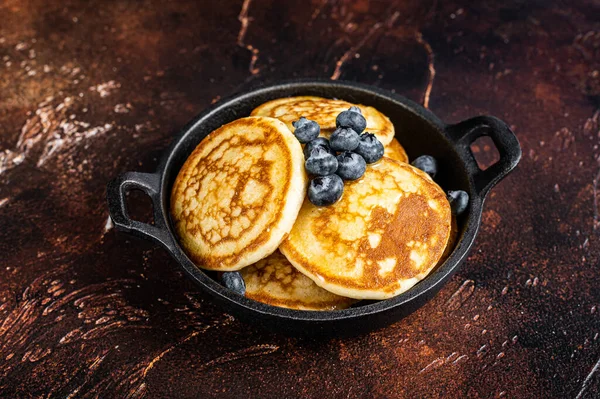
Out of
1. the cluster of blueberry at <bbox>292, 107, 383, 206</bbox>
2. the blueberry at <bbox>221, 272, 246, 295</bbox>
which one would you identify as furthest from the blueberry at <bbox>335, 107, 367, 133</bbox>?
the blueberry at <bbox>221, 272, 246, 295</bbox>

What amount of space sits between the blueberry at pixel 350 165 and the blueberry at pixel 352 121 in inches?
3.1

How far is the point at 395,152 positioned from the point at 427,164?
0.32 feet

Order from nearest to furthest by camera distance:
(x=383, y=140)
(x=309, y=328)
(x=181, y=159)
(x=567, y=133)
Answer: (x=309, y=328) → (x=383, y=140) → (x=181, y=159) → (x=567, y=133)

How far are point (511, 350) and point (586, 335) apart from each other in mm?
221

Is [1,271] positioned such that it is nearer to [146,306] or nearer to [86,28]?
[146,306]

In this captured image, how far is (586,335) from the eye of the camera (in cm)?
166

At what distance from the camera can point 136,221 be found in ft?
4.84

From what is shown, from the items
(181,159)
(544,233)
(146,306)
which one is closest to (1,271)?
(146,306)

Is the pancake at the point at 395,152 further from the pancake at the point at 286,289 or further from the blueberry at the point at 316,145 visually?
the pancake at the point at 286,289

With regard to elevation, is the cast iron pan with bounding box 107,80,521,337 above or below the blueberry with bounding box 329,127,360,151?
below

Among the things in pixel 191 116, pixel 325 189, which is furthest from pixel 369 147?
pixel 191 116

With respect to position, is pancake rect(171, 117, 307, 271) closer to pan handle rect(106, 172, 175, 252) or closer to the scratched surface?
pan handle rect(106, 172, 175, 252)

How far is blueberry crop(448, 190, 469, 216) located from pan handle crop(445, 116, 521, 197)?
0.04 metres

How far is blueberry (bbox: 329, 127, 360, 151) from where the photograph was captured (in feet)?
4.80
